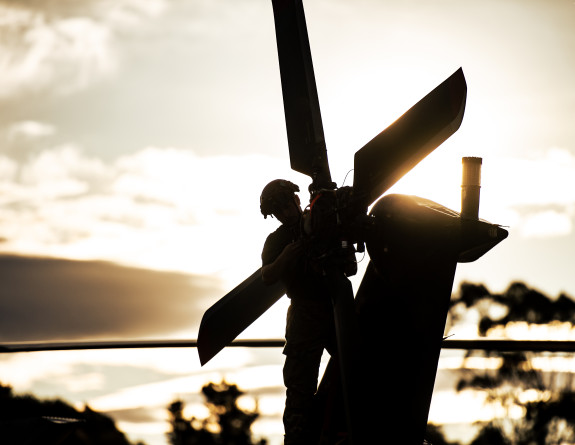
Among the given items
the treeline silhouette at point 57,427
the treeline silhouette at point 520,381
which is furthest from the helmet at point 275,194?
the treeline silhouette at point 520,381

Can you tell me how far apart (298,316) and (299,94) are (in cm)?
219

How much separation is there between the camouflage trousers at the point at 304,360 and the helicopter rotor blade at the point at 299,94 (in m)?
1.31

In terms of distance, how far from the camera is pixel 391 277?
19.3ft

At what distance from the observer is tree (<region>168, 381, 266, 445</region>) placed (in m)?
7.41

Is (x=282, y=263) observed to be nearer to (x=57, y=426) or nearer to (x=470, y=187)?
(x=470, y=187)

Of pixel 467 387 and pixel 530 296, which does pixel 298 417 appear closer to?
pixel 467 387

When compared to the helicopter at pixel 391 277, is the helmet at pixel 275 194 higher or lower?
higher

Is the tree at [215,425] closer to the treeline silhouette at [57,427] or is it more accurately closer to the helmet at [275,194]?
the treeline silhouette at [57,427]

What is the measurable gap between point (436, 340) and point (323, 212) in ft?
4.88

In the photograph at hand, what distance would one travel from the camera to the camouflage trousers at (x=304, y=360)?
19.9 feet

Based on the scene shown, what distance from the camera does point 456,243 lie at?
5605 mm

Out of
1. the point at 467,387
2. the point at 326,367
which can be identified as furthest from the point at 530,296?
the point at 326,367

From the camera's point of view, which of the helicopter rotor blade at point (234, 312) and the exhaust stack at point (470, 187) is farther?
the helicopter rotor blade at point (234, 312)

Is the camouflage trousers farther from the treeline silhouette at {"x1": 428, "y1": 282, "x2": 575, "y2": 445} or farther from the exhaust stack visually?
the treeline silhouette at {"x1": 428, "y1": 282, "x2": 575, "y2": 445}
